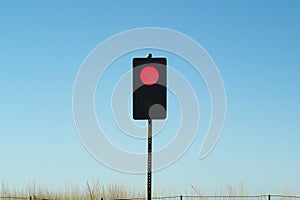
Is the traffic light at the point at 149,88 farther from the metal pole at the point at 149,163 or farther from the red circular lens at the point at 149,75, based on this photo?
the metal pole at the point at 149,163

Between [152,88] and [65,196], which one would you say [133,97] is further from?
[65,196]

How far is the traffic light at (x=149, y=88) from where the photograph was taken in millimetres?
8867

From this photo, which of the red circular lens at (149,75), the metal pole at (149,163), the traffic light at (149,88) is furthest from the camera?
the metal pole at (149,163)

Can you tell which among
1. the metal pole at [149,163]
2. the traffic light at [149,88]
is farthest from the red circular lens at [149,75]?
the metal pole at [149,163]

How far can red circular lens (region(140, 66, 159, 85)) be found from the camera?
29.5 ft

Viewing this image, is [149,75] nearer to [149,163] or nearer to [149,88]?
[149,88]

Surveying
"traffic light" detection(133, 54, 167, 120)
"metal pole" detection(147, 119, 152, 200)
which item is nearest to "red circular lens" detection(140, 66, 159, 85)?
"traffic light" detection(133, 54, 167, 120)

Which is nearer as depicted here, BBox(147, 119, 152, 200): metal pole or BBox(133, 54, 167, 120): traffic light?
BBox(133, 54, 167, 120): traffic light

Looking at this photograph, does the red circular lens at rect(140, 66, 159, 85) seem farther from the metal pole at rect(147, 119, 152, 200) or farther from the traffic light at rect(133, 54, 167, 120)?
the metal pole at rect(147, 119, 152, 200)

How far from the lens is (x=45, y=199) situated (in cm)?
1653

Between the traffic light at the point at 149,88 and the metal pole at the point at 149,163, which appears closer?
the traffic light at the point at 149,88

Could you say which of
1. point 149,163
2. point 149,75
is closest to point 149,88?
point 149,75

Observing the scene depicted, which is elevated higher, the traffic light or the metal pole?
the traffic light

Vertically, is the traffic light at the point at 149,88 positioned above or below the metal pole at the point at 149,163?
above
